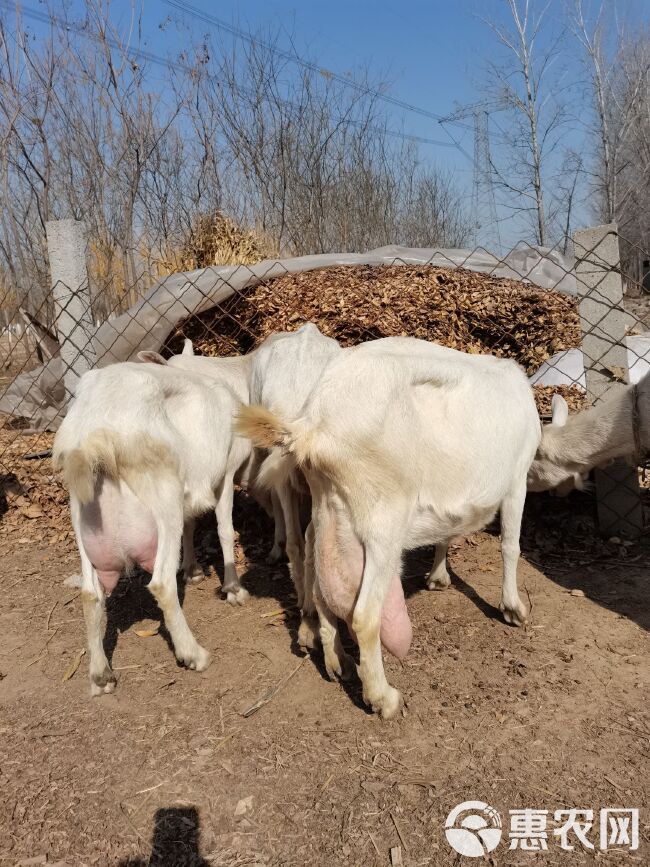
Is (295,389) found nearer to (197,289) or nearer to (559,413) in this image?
(559,413)

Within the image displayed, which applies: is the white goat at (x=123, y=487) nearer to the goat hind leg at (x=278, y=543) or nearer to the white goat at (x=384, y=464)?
the white goat at (x=384, y=464)

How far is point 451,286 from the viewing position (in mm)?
5766

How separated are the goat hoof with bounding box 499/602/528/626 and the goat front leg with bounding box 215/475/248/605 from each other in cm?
162

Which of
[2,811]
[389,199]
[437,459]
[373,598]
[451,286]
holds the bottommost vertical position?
[2,811]

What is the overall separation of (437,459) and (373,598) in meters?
0.67

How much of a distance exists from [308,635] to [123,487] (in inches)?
49.1

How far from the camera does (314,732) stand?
2932 millimetres

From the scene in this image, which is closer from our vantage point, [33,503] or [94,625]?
[94,625]

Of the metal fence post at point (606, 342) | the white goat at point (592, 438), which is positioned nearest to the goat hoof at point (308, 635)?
the white goat at point (592, 438)

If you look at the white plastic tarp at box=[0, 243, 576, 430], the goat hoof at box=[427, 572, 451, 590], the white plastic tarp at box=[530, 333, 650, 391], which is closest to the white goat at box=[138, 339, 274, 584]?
the white plastic tarp at box=[0, 243, 576, 430]

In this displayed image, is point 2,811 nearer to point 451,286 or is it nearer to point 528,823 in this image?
point 528,823

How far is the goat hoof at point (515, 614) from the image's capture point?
3.71 m

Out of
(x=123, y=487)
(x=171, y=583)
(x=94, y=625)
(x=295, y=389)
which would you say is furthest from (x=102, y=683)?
(x=295, y=389)

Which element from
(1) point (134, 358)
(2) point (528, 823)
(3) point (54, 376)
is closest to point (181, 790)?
(2) point (528, 823)
